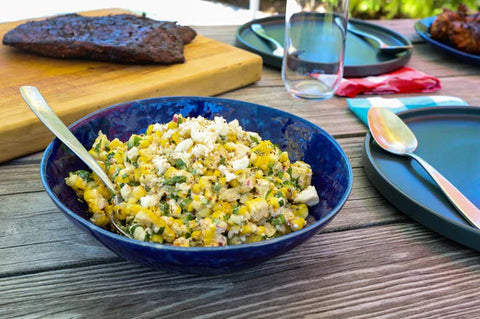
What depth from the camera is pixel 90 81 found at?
1.56m

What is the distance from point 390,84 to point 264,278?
1164 millimetres

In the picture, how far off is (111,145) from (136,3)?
16.6 ft

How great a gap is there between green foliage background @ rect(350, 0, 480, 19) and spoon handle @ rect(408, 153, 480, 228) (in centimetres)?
Answer: 417

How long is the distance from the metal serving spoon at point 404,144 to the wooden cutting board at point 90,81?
61cm

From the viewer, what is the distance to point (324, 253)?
0.96 metres

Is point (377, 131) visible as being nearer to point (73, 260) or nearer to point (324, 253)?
point (324, 253)

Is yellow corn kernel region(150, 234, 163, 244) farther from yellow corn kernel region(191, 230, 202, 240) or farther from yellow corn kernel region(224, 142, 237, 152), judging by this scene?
yellow corn kernel region(224, 142, 237, 152)

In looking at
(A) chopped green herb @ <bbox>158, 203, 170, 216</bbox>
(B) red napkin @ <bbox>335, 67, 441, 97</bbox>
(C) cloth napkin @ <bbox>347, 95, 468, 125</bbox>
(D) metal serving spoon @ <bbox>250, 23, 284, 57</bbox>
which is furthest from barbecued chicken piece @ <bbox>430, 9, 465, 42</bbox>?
(A) chopped green herb @ <bbox>158, 203, 170, 216</bbox>

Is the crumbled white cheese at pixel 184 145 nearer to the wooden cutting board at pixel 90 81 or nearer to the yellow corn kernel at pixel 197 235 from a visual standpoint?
the yellow corn kernel at pixel 197 235

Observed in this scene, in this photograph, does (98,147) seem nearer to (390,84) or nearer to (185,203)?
(185,203)

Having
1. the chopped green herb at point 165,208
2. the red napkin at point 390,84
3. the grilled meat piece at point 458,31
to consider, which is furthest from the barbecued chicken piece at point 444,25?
the chopped green herb at point 165,208

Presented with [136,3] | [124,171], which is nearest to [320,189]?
[124,171]

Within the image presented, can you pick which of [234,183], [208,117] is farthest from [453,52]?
[234,183]

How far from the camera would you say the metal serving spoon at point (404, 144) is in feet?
3.31
